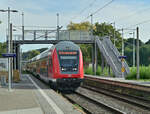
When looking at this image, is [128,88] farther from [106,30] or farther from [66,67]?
[106,30]

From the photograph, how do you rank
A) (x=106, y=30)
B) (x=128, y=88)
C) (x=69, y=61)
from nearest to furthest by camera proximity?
(x=69, y=61) → (x=128, y=88) → (x=106, y=30)

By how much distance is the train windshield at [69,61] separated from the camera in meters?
17.7

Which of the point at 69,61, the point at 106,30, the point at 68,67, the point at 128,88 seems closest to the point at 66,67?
the point at 68,67

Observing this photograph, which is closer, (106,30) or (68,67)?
(68,67)

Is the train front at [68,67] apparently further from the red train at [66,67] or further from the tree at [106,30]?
the tree at [106,30]

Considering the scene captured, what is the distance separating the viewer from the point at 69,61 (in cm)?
1786

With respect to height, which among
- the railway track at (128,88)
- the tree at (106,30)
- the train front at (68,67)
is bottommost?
the railway track at (128,88)

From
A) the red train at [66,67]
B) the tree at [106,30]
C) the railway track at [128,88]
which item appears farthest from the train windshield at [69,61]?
the tree at [106,30]

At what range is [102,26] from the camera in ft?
173

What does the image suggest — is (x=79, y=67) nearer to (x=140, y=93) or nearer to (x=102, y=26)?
(x=140, y=93)

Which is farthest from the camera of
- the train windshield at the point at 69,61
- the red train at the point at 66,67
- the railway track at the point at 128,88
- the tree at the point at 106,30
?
→ the tree at the point at 106,30

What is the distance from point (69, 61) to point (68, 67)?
1.42ft

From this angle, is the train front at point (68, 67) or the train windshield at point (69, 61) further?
the train windshield at point (69, 61)

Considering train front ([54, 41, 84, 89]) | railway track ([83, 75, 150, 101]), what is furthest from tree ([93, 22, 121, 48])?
train front ([54, 41, 84, 89])
